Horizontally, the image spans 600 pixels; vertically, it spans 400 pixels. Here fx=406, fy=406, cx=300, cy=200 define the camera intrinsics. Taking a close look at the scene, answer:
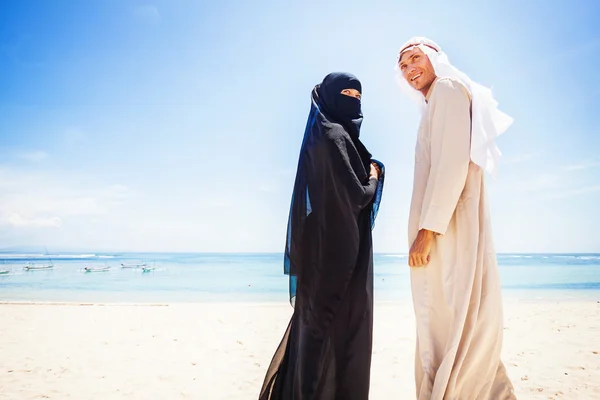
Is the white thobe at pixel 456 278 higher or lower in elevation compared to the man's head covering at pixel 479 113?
lower

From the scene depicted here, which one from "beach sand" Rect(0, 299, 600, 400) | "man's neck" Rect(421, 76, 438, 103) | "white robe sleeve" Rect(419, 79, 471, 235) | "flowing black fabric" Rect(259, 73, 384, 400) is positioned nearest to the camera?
"flowing black fabric" Rect(259, 73, 384, 400)

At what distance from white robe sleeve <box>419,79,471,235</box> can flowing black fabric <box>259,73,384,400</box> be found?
308 millimetres

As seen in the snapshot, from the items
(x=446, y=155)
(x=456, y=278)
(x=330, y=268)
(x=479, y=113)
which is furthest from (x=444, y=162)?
(x=330, y=268)

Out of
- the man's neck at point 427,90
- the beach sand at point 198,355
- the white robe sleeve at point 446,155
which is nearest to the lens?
the white robe sleeve at point 446,155

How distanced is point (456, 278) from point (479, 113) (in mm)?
854

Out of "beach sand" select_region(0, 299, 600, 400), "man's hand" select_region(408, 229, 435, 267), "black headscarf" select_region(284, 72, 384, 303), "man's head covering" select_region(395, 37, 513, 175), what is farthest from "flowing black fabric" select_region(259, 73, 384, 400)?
"beach sand" select_region(0, 299, 600, 400)

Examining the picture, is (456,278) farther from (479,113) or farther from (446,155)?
(479,113)

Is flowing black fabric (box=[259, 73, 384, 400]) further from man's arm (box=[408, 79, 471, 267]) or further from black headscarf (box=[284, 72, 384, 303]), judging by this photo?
man's arm (box=[408, 79, 471, 267])

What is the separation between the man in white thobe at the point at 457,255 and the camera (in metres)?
1.99

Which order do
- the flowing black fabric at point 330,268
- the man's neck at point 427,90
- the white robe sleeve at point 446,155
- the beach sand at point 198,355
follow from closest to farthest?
1. the flowing black fabric at point 330,268
2. the white robe sleeve at point 446,155
3. the man's neck at point 427,90
4. the beach sand at point 198,355

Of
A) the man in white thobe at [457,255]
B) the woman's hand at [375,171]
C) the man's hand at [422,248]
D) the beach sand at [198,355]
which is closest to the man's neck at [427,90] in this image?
the man in white thobe at [457,255]

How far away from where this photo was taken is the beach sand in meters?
3.08

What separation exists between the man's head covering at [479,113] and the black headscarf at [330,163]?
0.45 metres

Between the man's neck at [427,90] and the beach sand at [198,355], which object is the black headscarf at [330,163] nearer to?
the man's neck at [427,90]
